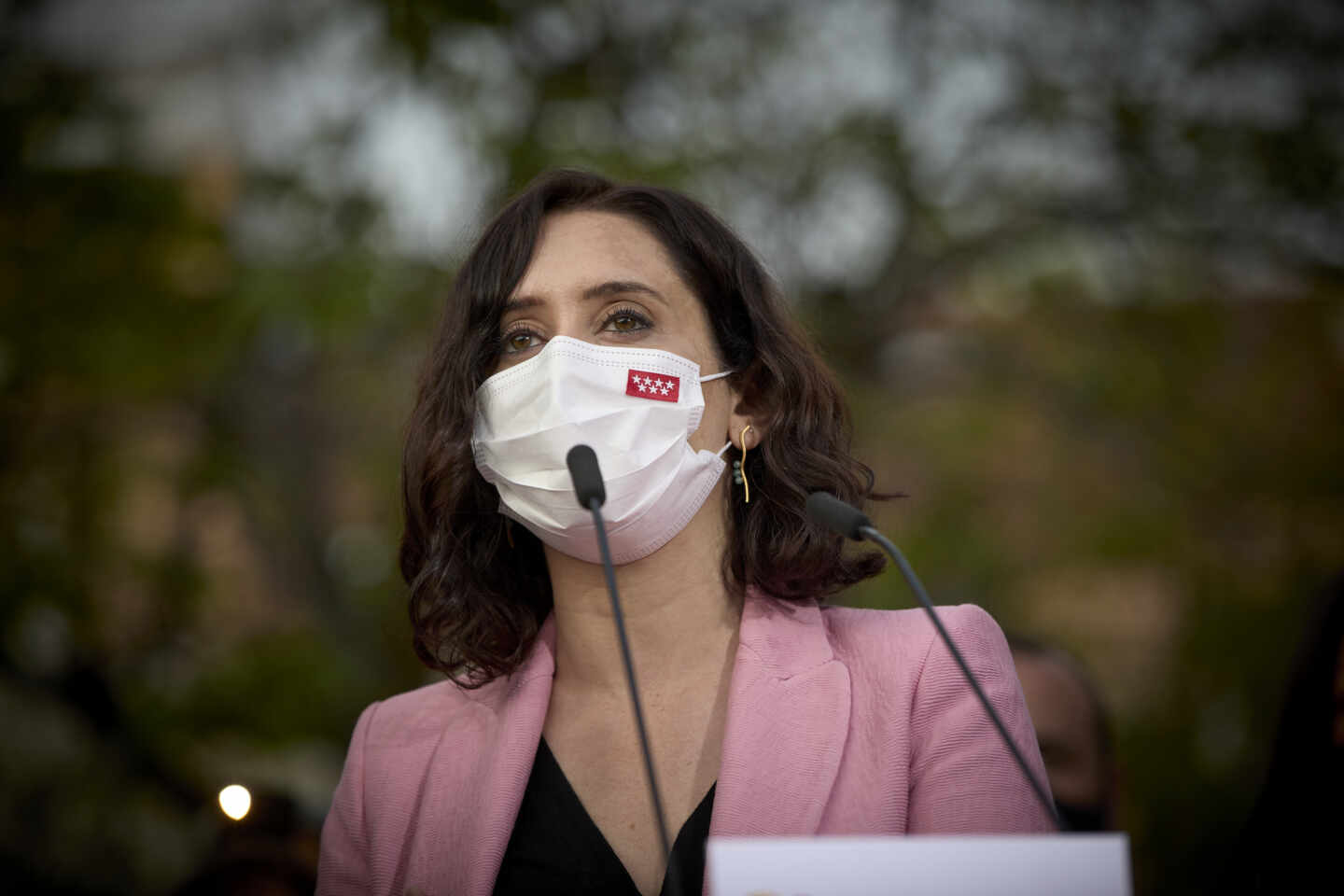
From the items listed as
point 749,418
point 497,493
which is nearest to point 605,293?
point 749,418

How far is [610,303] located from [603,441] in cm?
37

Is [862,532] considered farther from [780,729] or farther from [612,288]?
[612,288]

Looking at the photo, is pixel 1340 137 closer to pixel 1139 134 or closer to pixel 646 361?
pixel 1139 134

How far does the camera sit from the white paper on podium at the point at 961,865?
1.53 meters

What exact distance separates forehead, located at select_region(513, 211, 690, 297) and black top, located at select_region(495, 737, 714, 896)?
1099 millimetres

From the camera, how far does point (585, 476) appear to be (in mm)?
2223

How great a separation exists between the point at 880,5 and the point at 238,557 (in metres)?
5.10

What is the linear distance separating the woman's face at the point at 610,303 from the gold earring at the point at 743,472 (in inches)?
1.9

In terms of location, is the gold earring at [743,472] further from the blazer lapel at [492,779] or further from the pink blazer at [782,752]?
the blazer lapel at [492,779]

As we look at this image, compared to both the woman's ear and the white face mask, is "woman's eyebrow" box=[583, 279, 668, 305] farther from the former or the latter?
the woman's ear

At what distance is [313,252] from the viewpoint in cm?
700

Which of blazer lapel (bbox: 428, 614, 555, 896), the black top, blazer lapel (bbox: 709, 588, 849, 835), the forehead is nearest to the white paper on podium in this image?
blazer lapel (bbox: 709, 588, 849, 835)

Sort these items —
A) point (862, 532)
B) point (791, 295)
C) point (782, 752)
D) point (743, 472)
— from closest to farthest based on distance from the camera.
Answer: point (862, 532)
point (782, 752)
point (743, 472)
point (791, 295)

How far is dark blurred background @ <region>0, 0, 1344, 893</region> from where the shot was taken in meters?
6.75
